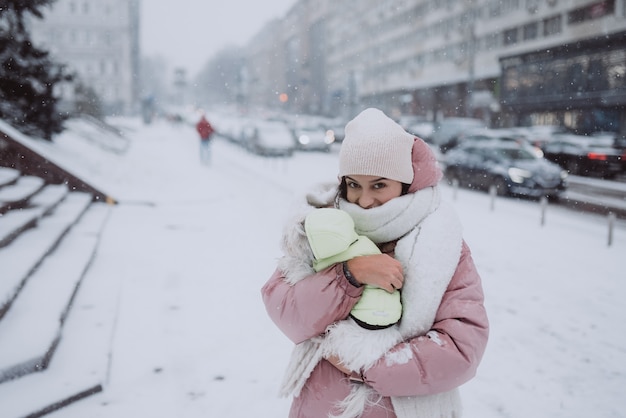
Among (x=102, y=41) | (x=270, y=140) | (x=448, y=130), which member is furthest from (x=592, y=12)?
(x=102, y=41)

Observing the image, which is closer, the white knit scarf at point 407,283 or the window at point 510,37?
the white knit scarf at point 407,283

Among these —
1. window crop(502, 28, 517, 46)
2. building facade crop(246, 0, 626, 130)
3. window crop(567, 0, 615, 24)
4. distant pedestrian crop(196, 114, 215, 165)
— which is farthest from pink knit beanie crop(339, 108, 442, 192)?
window crop(502, 28, 517, 46)

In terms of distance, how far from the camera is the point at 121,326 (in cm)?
484

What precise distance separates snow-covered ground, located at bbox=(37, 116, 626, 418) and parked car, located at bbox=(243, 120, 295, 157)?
1354cm

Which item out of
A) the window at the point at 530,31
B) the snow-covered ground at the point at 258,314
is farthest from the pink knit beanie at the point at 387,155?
the window at the point at 530,31

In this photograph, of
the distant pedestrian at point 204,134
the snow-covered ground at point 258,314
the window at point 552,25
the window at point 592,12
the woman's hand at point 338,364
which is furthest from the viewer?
the window at point 552,25

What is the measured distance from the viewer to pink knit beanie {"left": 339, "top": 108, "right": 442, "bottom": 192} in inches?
66.2

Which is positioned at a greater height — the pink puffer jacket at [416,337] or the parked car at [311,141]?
the parked car at [311,141]

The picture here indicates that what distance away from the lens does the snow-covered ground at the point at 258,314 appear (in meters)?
3.69

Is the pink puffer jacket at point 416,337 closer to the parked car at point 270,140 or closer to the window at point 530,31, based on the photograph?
the parked car at point 270,140

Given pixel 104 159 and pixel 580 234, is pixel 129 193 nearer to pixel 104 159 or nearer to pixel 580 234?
pixel 104 159

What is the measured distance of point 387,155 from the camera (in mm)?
1682

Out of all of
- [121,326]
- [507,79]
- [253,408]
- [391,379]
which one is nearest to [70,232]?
[121,326]

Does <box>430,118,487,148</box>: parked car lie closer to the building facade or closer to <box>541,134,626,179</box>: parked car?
the building facade
